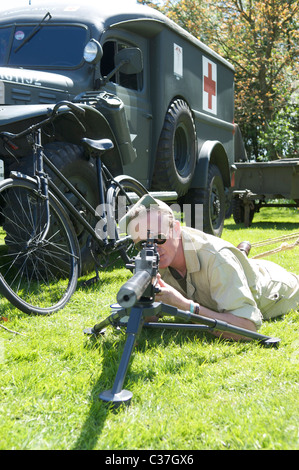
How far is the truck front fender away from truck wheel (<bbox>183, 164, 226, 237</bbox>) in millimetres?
154

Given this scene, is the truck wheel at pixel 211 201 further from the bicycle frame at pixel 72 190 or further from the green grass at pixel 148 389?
the green grass at pixel 148 389

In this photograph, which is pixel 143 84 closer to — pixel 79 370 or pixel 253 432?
pixel 79 370

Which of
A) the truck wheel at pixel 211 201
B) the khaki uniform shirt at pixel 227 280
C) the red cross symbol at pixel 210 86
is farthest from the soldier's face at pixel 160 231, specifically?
the red cross symbol at pixel 210 86

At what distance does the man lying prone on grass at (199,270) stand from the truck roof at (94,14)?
2.92 meters

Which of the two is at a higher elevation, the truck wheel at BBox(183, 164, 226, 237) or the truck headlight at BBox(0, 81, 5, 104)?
the truck headlight at BBox(0, 81, 5, 104)

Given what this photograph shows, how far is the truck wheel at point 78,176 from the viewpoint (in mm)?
4105

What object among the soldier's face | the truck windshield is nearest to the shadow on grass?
the truck windshield

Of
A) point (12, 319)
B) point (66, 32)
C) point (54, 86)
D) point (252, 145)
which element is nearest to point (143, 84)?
point (66, 32)

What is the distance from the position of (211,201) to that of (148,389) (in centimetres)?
508

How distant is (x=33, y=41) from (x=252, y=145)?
681 inches

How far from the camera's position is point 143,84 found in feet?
18.7

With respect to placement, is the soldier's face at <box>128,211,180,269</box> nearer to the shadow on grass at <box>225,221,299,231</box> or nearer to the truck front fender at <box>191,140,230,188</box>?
the truck front fender at <box>191,140,230,188</box>

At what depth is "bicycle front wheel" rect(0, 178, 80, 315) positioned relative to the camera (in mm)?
3379
